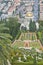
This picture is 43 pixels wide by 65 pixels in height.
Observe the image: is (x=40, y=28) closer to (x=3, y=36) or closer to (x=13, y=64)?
(x=13, y=64)

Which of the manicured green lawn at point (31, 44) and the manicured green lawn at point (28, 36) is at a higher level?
the manicured green lawn at point (31, 44)

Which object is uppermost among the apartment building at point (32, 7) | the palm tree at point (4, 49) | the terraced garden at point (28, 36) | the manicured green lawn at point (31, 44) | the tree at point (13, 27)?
the palm tree at point (4, 49)

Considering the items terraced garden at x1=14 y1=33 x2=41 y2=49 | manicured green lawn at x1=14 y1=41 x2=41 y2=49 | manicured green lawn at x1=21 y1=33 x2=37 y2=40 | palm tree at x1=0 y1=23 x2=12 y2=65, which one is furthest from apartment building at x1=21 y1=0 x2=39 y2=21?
palm tree at x1=0 y1=23 x2=12 y2=65

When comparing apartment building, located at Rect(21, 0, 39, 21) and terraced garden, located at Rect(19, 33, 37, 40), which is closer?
terraced garden, located at Rect(19, 33, 37, 40)

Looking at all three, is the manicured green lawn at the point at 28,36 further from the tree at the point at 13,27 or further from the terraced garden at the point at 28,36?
the tree at the point at 13,27

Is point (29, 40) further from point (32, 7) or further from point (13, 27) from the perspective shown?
point (32, 7)

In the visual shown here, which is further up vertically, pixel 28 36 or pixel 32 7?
pixel 28 36

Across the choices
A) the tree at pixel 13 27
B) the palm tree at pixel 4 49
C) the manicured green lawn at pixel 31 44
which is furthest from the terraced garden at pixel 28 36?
the palm tree at pixel 4 49

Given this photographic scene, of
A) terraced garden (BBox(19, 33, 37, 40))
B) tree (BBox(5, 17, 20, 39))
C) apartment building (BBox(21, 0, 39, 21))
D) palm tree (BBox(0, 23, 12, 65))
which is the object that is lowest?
apartment building (BBox(21, 0, 39, 21))

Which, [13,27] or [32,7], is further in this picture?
[32,7]

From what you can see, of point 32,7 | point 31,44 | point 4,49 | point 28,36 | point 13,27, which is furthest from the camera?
point 32,7

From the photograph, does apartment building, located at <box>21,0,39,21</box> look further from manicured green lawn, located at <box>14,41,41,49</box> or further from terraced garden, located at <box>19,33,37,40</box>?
manicured green lawn, located at <box>14,41,41,49</box>

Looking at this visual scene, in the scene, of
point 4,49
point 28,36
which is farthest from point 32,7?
point 4,49
